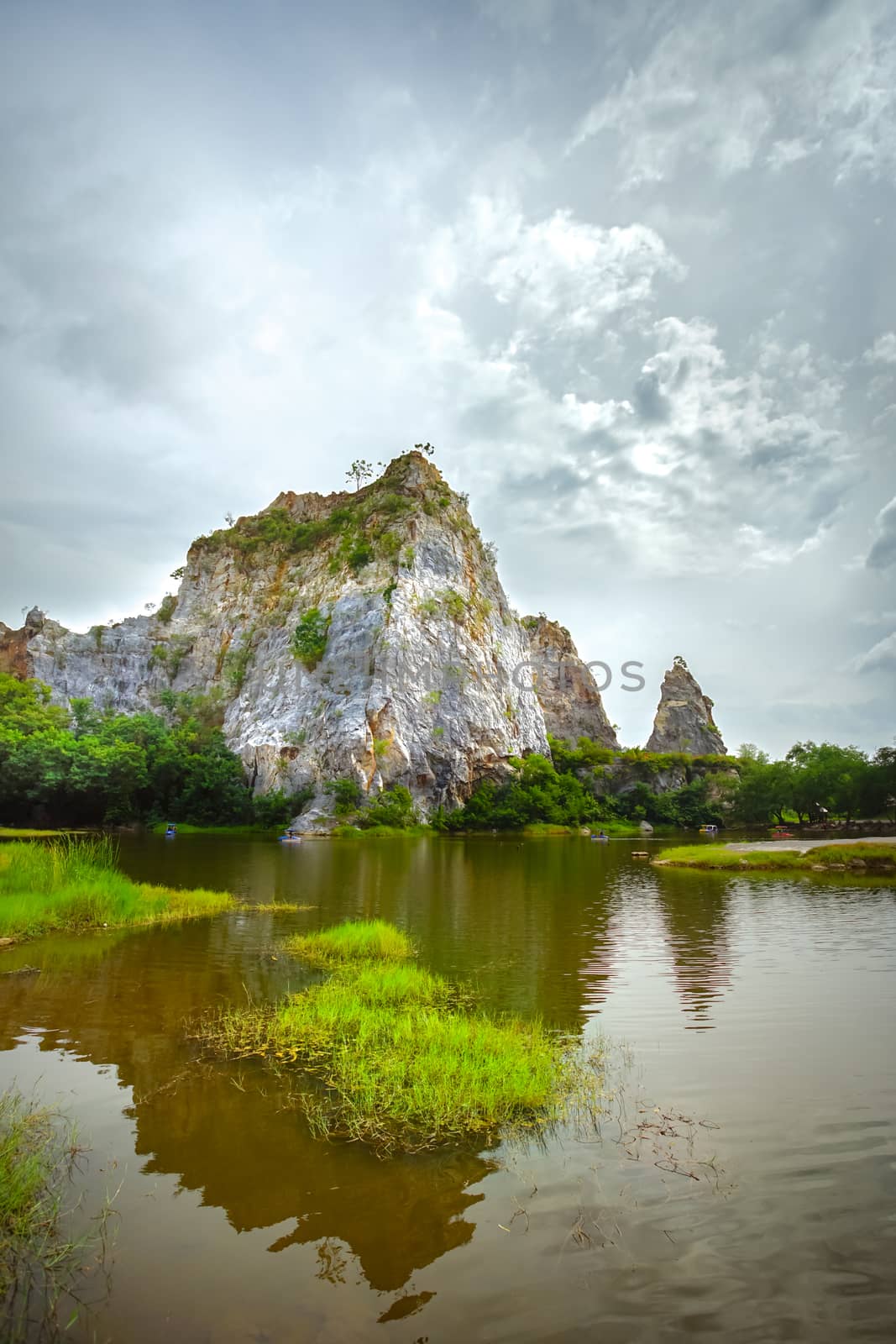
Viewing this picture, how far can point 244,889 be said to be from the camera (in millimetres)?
24188

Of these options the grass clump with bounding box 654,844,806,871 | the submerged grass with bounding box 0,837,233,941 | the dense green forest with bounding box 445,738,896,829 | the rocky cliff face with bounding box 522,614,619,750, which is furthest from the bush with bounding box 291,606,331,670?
the submerged grass with bounding box 0,837,233,941

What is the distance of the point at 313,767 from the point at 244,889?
159ft

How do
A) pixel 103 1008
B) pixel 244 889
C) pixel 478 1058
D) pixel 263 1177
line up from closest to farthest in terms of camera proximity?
pixel 263 1177 < pixel 478 1058 < pixel 103 1008 < pixel 244 889

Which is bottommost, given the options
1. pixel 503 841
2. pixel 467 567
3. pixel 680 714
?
pixel 503 841

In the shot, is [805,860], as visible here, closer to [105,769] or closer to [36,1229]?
[36,1229]

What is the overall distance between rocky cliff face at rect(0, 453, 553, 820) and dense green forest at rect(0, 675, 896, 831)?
123 inches

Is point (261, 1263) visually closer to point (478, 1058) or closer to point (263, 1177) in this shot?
point (263, 1177)

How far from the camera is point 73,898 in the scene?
639 inches

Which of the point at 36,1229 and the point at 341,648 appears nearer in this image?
the point at 36,1229

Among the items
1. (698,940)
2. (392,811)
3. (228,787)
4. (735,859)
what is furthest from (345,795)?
(698,940)

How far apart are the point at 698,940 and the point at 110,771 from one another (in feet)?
194

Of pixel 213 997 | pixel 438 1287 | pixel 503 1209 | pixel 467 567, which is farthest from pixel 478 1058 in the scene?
pixel 467 567

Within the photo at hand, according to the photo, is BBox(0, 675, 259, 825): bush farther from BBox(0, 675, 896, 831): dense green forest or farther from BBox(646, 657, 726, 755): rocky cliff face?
BBox(646, 657, 726, 755): rocky cliff face

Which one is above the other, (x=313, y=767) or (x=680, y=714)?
(x=680, y=714)
